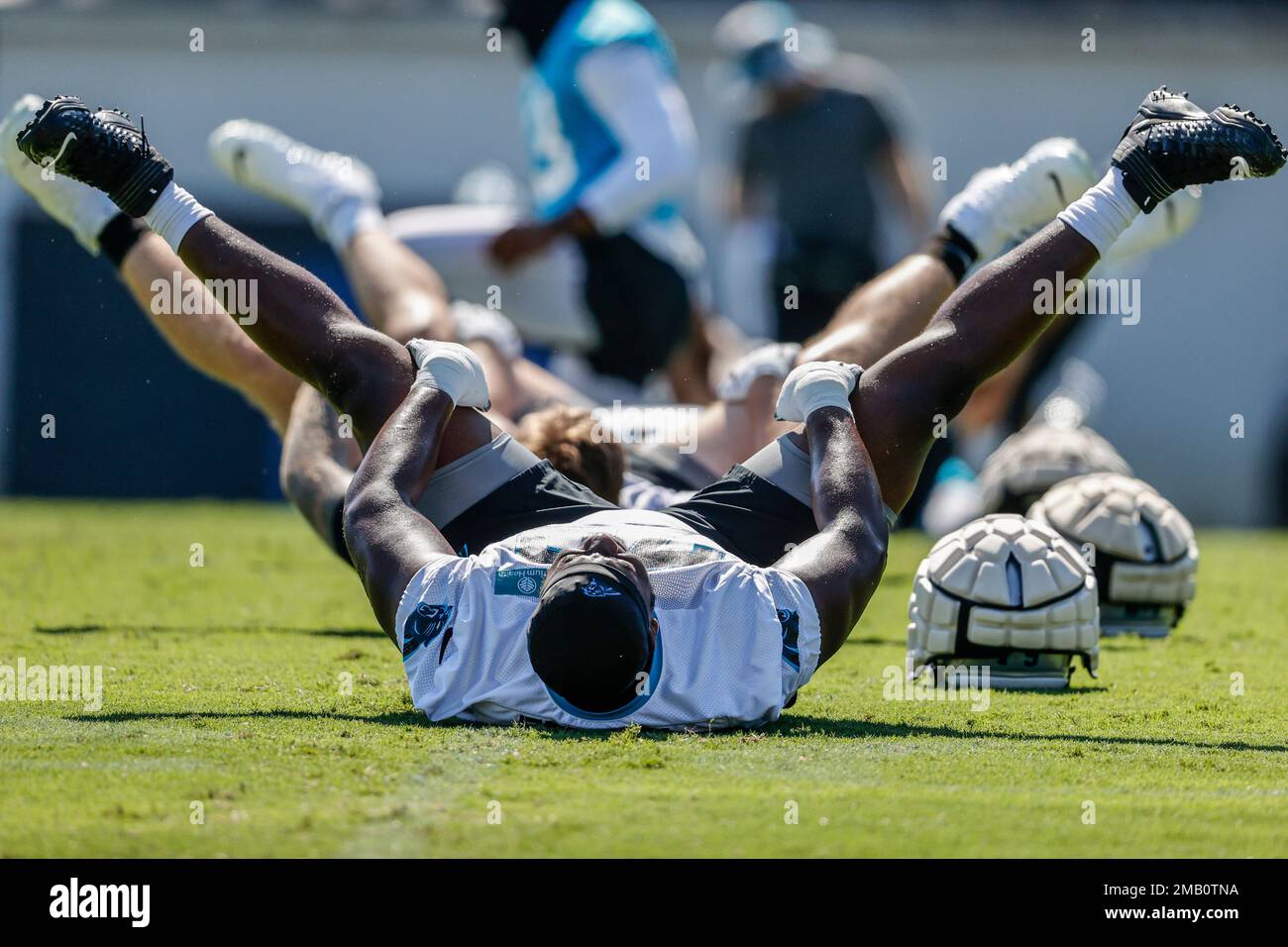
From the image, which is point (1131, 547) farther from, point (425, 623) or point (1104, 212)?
point (425, 623)

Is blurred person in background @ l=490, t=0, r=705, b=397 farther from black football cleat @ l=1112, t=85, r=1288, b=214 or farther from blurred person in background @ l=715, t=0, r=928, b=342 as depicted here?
black football cleat @ l=1112, t=85, r=1288, b=214

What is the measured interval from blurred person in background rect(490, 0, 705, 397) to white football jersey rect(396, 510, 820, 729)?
4078mm

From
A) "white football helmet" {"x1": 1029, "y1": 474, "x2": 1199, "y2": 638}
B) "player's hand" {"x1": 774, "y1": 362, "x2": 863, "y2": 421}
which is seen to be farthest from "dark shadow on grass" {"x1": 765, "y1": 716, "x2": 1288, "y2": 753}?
"white football helmet" {"x1": 1029, "y1": 474, "x2": 1199, "y2": 638}

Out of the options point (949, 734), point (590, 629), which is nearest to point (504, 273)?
point (949, 734)

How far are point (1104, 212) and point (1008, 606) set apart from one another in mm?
1054

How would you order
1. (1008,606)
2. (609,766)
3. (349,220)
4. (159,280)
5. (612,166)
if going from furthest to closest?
(612,166) < (349,220) < (159,280) < (1008,606) < (609,766)

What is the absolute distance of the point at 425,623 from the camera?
3.78 metres

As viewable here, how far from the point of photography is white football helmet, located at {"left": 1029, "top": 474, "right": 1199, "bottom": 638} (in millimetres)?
5328

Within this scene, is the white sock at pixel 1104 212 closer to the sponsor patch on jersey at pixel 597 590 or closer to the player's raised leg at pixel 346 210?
the sponsor patch on jersey at pixel 597 590

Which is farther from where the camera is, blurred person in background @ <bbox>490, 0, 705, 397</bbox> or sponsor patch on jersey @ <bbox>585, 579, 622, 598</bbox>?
blurred person in background @ <bbox>490, 0, 705, 397</bbox>

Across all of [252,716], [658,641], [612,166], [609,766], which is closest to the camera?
[609,766]
